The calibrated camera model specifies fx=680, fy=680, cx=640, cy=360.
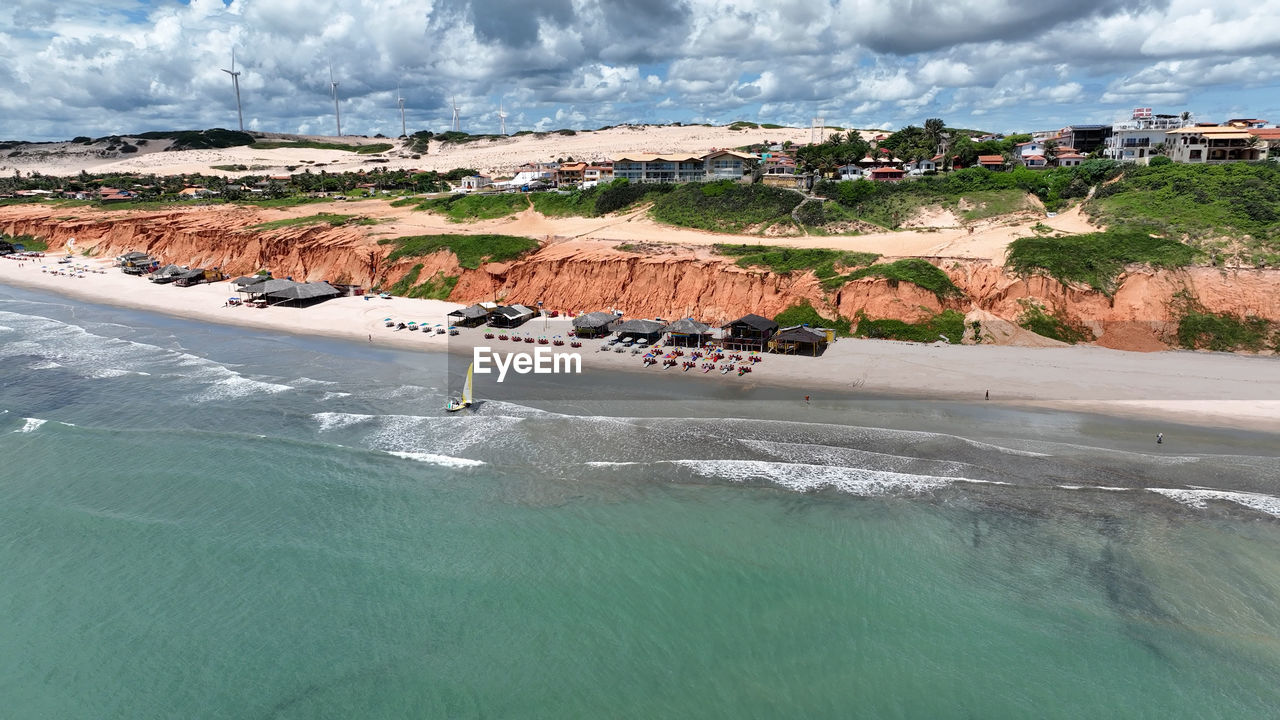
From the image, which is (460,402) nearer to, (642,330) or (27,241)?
(642,330)

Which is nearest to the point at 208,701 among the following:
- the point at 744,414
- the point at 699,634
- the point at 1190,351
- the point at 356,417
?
the point at 699,634

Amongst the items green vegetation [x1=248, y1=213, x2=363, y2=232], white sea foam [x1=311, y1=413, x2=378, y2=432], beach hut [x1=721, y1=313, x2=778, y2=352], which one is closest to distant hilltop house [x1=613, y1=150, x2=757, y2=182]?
green vegetation [x1=248, y1=213, x2=363, y2=232]

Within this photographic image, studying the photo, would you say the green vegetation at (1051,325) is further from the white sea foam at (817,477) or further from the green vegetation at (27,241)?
the green vegetation at (27,241)

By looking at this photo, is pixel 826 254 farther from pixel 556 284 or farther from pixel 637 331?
pixel 556 284

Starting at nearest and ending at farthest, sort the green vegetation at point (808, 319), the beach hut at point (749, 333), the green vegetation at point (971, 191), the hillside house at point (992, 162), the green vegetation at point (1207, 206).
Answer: the beach hut at point (749, 333)
the green vegetation at point (1207, 206)
the green vegetation at point (808, 319)
the green vegetation at point (971, 191)
the hillside house at point (992, 162)

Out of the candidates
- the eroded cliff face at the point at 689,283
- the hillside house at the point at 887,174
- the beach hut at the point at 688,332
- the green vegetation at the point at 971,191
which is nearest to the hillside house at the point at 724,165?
the hillside house at the point at 887,174

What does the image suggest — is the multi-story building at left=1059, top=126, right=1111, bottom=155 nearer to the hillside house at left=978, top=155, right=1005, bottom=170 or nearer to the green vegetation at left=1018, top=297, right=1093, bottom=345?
the hillside house at left=978, top=155, right=1005, bottom=170
